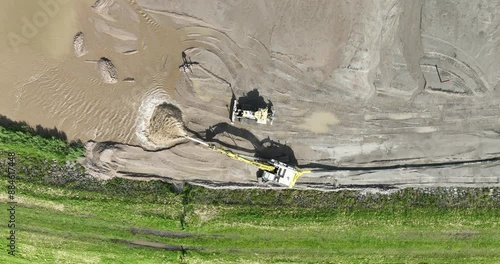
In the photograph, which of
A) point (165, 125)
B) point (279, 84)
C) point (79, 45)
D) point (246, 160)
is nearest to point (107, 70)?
point (79, 45)

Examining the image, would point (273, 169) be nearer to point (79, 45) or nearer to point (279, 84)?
point (279, 84)

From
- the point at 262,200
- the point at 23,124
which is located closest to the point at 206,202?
the point at 262,200

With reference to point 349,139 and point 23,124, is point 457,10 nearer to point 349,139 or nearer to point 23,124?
point 349,139

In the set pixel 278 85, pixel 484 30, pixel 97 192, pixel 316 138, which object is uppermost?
pixel 484 30

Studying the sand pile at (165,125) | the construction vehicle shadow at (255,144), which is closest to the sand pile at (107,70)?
the sand pile at (165,125)

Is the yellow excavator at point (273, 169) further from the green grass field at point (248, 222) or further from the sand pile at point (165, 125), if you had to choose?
the green grass field at point (248, 222)
